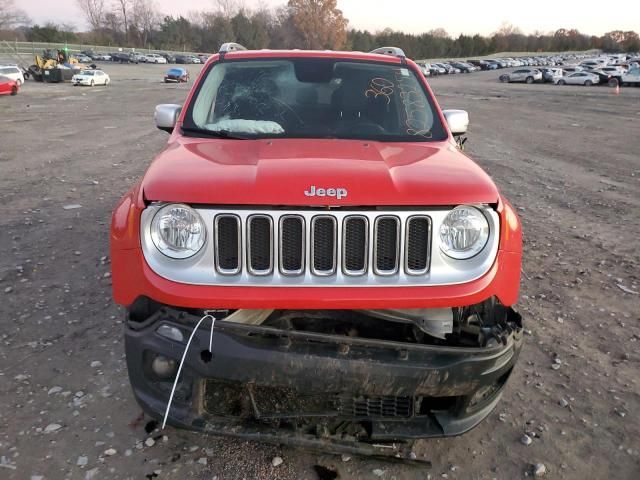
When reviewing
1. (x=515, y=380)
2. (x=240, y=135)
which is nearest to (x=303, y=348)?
(x=240, y=135)

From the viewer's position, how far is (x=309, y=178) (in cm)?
257

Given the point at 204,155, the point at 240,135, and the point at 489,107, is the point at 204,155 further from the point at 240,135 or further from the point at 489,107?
the point at 489,107

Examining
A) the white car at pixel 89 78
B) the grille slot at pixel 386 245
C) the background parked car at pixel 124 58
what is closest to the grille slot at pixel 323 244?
the grille slot at pixel 386 245

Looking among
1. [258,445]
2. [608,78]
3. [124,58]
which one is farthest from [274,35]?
[258,445]

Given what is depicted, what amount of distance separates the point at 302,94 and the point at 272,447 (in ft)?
7.76

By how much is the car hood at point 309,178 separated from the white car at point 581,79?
5018 cm

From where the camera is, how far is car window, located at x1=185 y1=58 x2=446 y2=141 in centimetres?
375

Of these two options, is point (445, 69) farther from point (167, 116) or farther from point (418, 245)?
point (418, 245)

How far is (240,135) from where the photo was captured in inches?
141

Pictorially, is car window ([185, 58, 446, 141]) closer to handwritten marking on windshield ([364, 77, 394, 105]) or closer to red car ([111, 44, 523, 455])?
handwritten marking on windshield ([364, 77, 394, 105])

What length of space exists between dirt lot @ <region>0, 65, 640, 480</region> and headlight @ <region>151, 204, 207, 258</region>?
44.8 inches

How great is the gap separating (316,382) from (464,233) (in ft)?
3.18

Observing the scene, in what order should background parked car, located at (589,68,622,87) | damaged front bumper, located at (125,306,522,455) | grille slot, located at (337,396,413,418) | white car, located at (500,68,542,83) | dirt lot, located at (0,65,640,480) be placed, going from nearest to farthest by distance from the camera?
damaged front bumper, located at (125,306,522,455), grille slot, located at (337,396,413,418), dirt lot, located at (0,65,640,480), background parked car, located at (589,68,622,87), white car, located at (500,68,542,83)

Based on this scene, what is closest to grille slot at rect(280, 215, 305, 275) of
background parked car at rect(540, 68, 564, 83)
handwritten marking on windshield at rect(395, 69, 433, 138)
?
handwritten marking on windshield at rect(395, 69, 433, 138)
